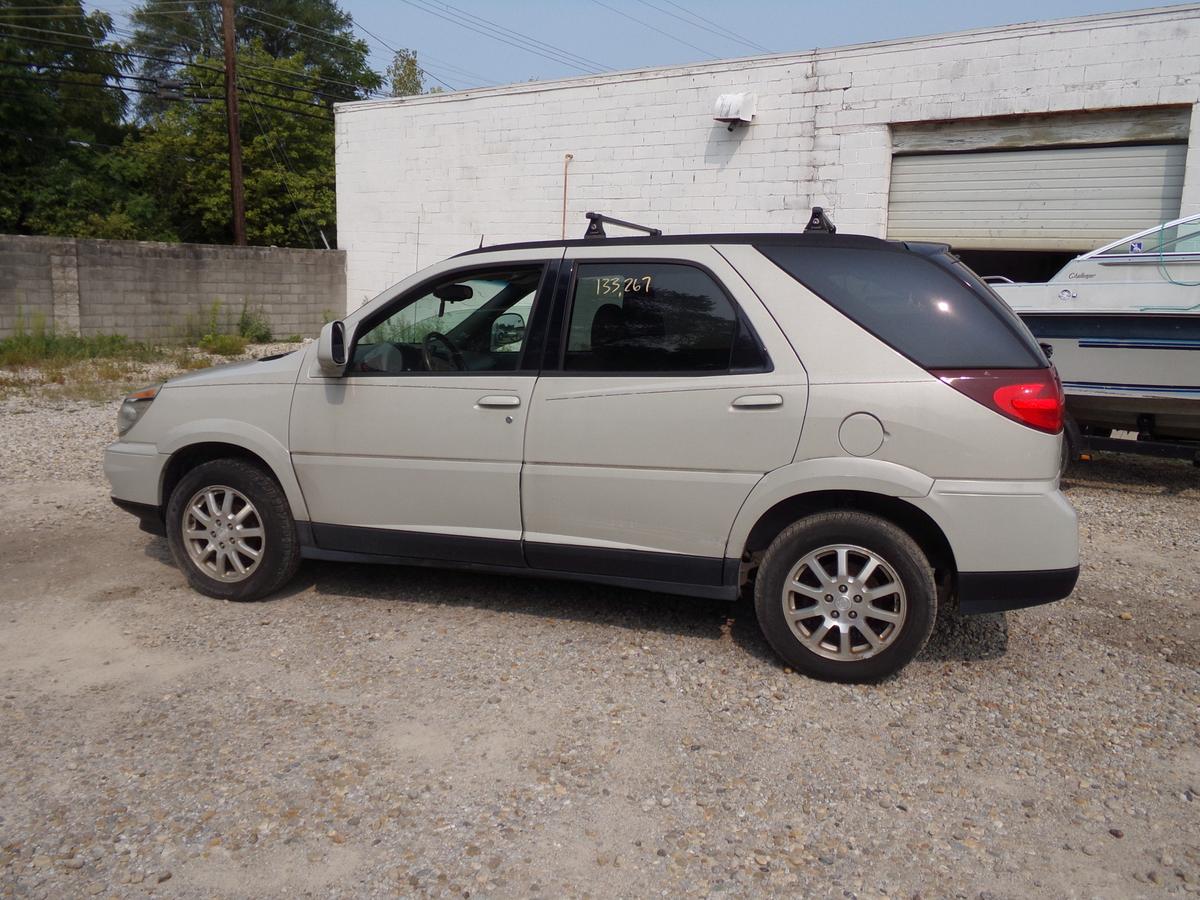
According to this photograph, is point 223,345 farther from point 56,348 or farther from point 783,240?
point 783,240

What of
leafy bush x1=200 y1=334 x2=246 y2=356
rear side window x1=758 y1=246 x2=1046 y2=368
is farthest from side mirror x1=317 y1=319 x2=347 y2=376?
leafy bush x1=200 y1=334 x2=246 y2=356

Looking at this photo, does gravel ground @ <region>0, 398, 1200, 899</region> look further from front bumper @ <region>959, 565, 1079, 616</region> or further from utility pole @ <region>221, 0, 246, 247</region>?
utility pole @ <region>221, 0, 246, 247</region>

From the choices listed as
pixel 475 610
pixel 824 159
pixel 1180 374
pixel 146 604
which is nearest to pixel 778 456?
pixel 475 610

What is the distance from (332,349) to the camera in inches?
192

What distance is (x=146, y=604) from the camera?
5.35 m

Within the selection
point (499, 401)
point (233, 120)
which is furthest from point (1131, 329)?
point (233, 120)

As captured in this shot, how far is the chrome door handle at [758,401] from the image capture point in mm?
4277

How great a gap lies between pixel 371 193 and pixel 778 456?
52.5ft

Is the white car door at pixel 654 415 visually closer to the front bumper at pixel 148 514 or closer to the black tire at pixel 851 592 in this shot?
the black tire at pixel 851 592

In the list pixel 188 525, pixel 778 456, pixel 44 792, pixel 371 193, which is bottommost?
pixel 44 792

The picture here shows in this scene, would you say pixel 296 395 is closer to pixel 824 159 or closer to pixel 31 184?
pixel 824 159

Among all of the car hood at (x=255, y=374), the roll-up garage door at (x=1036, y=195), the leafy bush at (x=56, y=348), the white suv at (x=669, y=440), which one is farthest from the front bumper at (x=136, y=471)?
the leafy bush at (x=56, y=348)

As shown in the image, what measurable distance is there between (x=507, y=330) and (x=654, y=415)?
920mm

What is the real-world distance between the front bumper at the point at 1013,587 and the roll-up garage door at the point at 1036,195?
9454 mm
